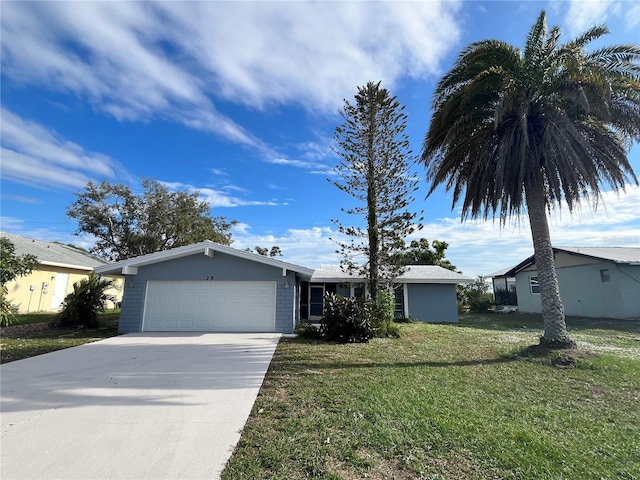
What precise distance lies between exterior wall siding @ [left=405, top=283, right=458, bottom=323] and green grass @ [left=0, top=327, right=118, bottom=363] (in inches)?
545

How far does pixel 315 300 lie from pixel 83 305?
34.9ft

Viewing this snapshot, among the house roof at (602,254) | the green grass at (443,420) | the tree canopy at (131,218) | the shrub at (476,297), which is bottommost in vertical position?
the green grass at (443,420)

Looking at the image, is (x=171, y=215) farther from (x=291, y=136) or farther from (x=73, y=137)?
(x=291, y=136)

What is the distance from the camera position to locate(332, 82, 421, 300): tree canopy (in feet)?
40.2

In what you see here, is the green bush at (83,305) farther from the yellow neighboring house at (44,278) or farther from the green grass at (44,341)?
the yellow neighboring house at (44,278)

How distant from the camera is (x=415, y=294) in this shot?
17.7 m

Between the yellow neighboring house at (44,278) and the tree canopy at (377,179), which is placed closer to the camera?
the tree canopy at (377,179)

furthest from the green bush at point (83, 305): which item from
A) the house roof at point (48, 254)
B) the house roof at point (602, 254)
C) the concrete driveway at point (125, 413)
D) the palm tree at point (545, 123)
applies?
the house roof at point (602, 254)

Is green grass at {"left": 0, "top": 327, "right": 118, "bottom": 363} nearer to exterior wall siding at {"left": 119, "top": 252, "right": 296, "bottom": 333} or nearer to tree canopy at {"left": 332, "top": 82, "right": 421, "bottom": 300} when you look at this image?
exterior wall siding at {"left": 119, "top": 252, "right": 296, "bottom": 333}

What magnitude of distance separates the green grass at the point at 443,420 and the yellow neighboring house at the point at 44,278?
17.3 metres

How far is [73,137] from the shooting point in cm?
1242

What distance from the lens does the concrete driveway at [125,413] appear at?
117 inches

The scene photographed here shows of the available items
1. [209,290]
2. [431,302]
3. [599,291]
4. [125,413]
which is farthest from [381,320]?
[599,291]

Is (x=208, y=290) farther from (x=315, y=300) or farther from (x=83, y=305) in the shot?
(x=315, y=300)
